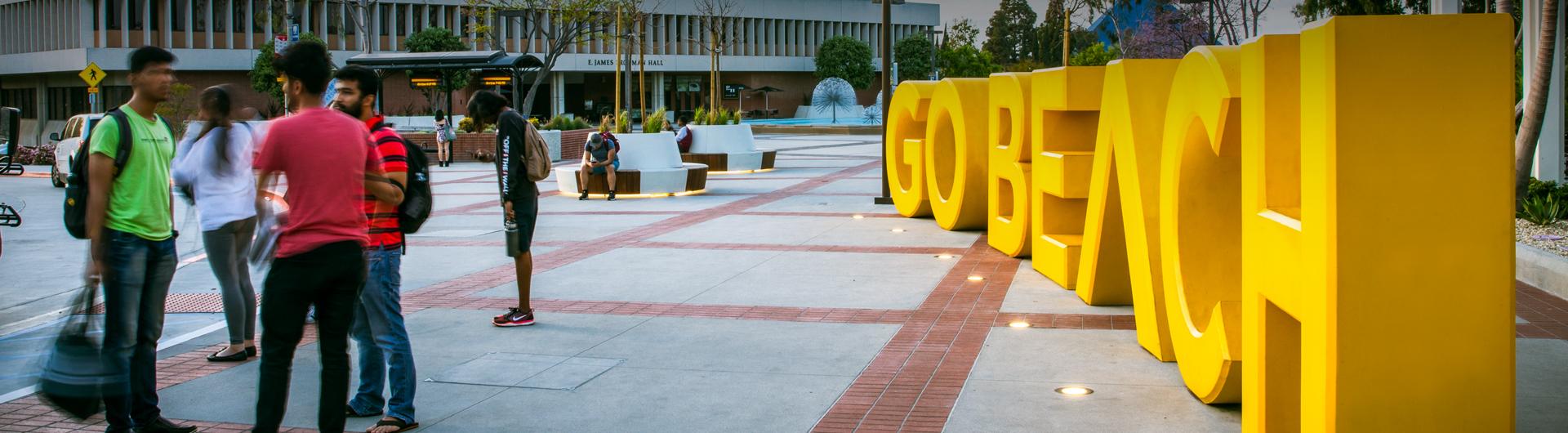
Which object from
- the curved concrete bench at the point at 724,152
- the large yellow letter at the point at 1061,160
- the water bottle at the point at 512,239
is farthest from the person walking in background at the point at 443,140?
the water bottle at the point at 512,239

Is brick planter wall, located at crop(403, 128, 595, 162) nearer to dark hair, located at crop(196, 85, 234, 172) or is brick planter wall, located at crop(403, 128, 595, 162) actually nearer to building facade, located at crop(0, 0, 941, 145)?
building facade, located at crop(0, 0, 941, 145)

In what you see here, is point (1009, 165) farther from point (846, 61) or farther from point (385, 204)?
point (846, 61)

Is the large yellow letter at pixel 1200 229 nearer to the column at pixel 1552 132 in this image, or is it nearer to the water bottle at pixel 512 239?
the water bottle at pixel 512 239

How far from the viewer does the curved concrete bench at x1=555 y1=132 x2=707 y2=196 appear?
20094 millimetres


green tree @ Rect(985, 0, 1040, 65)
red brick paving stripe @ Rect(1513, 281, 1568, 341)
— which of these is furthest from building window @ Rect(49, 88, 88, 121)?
green tree @ Rect(985, 0, 1040, 65)

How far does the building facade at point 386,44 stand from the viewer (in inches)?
2259

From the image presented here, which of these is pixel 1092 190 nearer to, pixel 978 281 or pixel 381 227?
pixel 978 281

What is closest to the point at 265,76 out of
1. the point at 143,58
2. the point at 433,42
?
the point at 433,42

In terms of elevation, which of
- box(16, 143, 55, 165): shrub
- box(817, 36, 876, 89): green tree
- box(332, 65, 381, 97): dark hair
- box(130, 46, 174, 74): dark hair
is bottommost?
box(16, 143, 55, 165): shrub

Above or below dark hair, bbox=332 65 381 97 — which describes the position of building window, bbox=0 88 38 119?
above

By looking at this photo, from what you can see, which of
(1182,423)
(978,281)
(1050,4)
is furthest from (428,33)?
(1182,423)

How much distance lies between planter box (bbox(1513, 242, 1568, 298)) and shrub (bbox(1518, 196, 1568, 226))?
1.83m

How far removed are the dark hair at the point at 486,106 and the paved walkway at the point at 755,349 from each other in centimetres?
132

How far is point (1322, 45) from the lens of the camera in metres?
4.41
